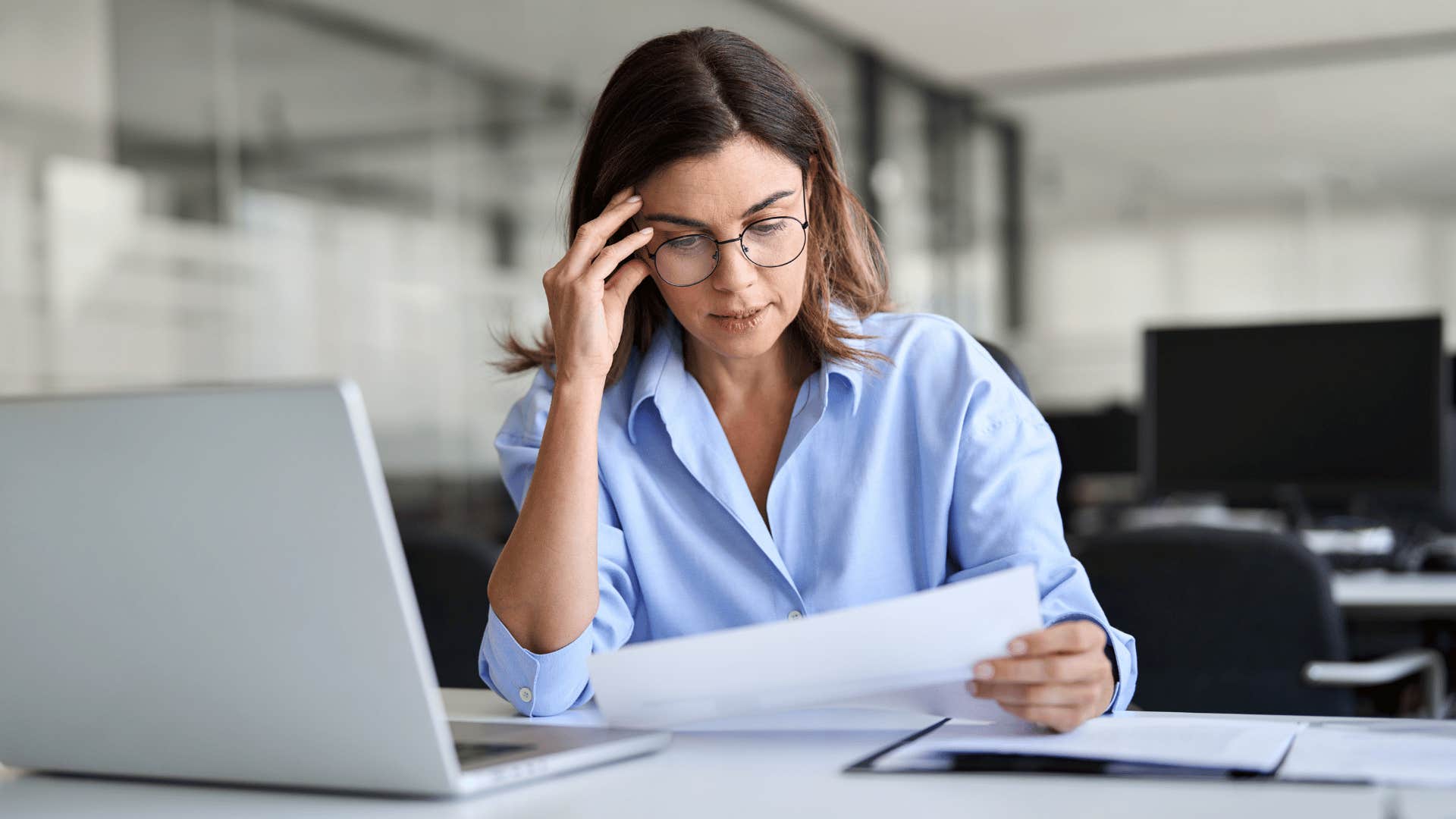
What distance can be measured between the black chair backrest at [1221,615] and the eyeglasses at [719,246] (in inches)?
39.5

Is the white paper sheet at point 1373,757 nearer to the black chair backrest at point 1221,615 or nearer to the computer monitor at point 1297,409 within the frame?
the black chair backrest at point 1221,615

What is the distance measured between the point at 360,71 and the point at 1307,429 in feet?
8.54

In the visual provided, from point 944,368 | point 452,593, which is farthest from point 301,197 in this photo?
point 944,368

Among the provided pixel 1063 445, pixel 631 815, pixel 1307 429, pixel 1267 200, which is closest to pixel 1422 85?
pixel 1267 200

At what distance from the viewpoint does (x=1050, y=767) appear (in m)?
0.82

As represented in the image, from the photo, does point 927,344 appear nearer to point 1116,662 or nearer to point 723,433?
point 723,433

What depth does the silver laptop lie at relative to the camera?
70 cm

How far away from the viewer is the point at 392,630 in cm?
71

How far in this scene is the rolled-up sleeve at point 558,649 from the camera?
45.7 inches

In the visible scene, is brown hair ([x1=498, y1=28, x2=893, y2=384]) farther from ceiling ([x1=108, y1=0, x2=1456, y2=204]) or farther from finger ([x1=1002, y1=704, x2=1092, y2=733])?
ceiling ([x1=108, y1=0, x2=1456, y2=204])

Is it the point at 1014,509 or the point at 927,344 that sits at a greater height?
the point at 927,344

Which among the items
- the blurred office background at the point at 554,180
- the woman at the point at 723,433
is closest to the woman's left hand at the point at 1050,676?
the woman at the point at 723,433

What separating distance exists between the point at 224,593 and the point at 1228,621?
1.74 meters

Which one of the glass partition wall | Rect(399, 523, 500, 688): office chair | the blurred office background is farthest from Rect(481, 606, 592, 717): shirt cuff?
the glass partition wall
